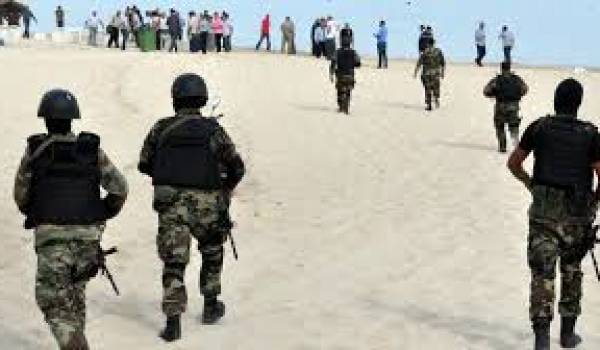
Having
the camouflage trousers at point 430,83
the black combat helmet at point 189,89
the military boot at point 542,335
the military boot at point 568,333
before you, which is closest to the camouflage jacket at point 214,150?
the black combat helmet at point 189,89

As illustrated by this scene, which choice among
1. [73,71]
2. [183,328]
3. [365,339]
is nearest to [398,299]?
[365,339]

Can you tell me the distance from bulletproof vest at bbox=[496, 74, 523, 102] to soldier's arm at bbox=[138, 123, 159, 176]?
37.3 ft

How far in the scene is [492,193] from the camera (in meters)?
16.4

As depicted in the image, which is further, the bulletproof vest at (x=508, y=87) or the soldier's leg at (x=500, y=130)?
the soldier's leg at (x=500, y=130)

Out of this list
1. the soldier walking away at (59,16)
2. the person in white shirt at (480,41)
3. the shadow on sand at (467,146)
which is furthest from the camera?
the soldier walking away at (59,16)

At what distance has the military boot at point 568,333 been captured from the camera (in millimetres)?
8523

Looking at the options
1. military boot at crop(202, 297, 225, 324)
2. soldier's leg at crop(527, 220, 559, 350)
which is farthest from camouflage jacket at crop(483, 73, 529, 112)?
soldier's leg at crop(527, 220, 559, 350)

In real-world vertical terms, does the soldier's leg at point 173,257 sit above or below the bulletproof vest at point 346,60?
below

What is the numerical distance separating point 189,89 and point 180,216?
0.92 meters

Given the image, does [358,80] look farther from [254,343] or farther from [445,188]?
[254,343]

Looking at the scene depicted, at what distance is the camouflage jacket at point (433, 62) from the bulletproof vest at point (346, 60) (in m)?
2.00

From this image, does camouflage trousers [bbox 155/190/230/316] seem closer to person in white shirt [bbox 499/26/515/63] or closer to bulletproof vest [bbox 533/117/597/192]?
bulletproof vest [bbox 533/117/597/192]

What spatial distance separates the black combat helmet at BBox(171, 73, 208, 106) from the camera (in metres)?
8.63

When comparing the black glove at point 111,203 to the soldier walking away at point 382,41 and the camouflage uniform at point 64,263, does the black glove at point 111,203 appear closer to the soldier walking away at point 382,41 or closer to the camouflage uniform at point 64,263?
the camouflage uniform at point 64,263
